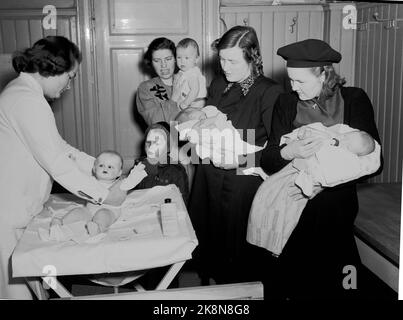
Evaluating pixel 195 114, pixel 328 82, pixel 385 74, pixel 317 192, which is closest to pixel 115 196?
pixel 195 114

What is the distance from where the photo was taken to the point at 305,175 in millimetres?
1314

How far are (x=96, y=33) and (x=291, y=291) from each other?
1.03 m

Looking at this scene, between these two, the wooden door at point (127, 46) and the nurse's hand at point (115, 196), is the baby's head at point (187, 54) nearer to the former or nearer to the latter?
the wooden door at point (127, 46)

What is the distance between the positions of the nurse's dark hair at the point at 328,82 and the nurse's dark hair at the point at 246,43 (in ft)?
0.65

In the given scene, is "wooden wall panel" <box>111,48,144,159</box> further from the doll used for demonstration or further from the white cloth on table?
the white cloth on table

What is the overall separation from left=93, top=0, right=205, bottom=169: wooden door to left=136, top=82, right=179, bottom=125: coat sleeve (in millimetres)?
24

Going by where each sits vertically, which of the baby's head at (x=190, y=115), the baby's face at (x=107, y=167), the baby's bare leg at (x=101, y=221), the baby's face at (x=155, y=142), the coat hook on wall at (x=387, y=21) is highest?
the coat hook on wall at (x=387, y=21)

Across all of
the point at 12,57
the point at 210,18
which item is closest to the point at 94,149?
the point at 12,57

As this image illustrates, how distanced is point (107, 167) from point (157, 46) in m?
0.43

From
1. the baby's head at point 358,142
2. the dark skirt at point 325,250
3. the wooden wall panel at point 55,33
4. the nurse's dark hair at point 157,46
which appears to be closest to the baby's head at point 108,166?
the wooden wall panel at point 55,33

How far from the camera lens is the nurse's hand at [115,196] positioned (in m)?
1.33

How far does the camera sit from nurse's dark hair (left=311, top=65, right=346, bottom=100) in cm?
125
